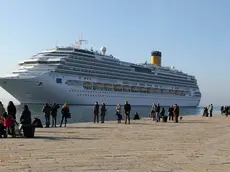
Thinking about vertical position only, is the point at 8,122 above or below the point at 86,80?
below

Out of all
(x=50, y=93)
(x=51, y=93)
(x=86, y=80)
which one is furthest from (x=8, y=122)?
(x=86, y=80)

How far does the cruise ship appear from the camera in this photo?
59.3 meters

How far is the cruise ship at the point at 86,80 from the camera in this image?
59.3 metres

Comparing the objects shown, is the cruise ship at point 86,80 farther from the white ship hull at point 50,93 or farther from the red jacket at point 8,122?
the red jacket at point 8,122

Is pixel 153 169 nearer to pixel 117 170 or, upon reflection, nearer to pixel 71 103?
pixel 117 170

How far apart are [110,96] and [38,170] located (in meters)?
65.1

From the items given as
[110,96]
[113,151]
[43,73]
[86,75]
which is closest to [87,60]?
[86,75]

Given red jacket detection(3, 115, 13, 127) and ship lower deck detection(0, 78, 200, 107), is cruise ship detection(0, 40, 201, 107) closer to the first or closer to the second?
ship lower deck detection(0, 78, 200, 107)

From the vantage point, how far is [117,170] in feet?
18.4

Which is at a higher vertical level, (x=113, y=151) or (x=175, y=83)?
(x=175, y=83)

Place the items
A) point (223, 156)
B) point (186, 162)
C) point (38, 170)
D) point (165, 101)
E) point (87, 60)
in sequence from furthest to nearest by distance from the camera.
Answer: point (165, 101), point (87, 60), point (223, 156), point (186, 162), point (38, 170)

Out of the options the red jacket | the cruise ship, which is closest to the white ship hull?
the cruise ship

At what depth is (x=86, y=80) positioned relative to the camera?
66375mm

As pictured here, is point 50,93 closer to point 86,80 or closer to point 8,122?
point 86,80
